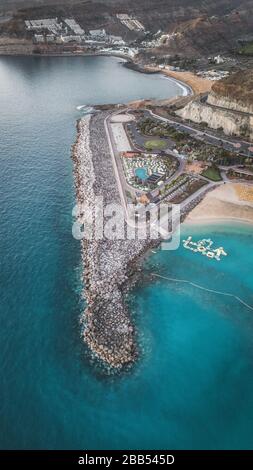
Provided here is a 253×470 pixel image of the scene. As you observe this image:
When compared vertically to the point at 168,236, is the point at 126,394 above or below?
below

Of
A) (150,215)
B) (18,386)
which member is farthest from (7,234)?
(18,386)

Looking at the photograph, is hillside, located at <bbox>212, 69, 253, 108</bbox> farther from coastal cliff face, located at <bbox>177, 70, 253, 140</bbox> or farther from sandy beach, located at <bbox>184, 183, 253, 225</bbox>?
sandy beach, located at <bbox>184, 183, 253, 225</bbox>

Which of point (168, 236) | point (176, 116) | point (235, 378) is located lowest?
point (235, 378)

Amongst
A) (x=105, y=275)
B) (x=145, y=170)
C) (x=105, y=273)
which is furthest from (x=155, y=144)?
(x=105, y=275)

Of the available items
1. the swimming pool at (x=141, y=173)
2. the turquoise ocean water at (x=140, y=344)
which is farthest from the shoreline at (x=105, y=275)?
the swimming pool at (x=141, y=173)

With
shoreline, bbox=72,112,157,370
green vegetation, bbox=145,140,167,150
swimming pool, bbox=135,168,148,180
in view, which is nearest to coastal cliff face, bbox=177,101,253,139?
green vegetation, bbox=145,140,167,150
